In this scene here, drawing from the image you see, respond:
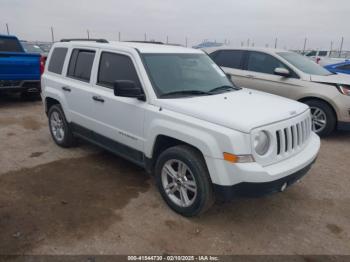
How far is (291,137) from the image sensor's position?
131 inches

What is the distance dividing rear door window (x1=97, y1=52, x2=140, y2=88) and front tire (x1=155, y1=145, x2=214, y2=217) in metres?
1.06

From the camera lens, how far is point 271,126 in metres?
3.07

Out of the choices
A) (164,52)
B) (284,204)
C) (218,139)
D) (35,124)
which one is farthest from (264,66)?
(35,124)

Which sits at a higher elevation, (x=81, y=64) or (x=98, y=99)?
(x=81, y=64)

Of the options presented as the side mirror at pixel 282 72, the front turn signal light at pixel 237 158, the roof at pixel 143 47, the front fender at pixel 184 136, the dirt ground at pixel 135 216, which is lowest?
the dirt ground at pixel 135 216

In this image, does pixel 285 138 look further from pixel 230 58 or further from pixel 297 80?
pixel 230 58

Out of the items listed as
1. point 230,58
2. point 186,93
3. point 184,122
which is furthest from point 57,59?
point 230,58

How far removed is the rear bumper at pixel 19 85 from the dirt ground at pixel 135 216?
141 inches

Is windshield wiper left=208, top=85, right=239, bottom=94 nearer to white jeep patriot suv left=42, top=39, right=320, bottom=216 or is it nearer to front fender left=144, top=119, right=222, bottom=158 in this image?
white jeep patriot suv left=42, top=39, right=320, bottom=216

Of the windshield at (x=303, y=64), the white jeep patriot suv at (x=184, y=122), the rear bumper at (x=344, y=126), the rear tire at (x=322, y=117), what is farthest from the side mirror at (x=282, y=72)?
the white jeep patriot suv at (x=184, y=122)

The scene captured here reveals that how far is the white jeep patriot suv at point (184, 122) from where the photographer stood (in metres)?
2.99

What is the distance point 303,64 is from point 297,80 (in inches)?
27.1

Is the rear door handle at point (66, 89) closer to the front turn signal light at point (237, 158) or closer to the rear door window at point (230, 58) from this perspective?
the front turn signal light at point (237, 158)


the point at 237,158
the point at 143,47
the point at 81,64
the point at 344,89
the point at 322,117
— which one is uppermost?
the point at 143,47
